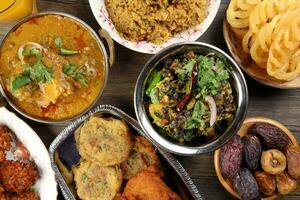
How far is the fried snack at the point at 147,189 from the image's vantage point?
8.23ft

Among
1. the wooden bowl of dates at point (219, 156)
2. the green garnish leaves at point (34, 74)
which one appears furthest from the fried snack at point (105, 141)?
the wooden bowl of dates at point (219, 156)

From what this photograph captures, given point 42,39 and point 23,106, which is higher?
point 42,39

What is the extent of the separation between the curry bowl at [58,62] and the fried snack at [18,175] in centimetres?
24

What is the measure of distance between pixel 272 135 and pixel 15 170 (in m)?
1.19

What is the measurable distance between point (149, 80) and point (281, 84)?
607 mm

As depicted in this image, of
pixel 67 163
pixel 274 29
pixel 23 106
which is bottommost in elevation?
pixel 67 163

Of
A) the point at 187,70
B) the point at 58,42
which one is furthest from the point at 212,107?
the point at 58,42

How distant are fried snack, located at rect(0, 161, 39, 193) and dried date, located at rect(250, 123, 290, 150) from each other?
3.43 feet

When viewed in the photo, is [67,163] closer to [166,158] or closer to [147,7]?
[166,158]

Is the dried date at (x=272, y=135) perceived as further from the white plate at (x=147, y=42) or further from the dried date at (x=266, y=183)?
the white plate at (x=147, y=42)

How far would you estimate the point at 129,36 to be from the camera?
2590 millimetres

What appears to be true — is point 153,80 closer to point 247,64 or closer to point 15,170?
point 247,64

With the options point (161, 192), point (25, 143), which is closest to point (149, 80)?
point (161, 192)

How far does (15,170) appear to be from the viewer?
2.65 metres
